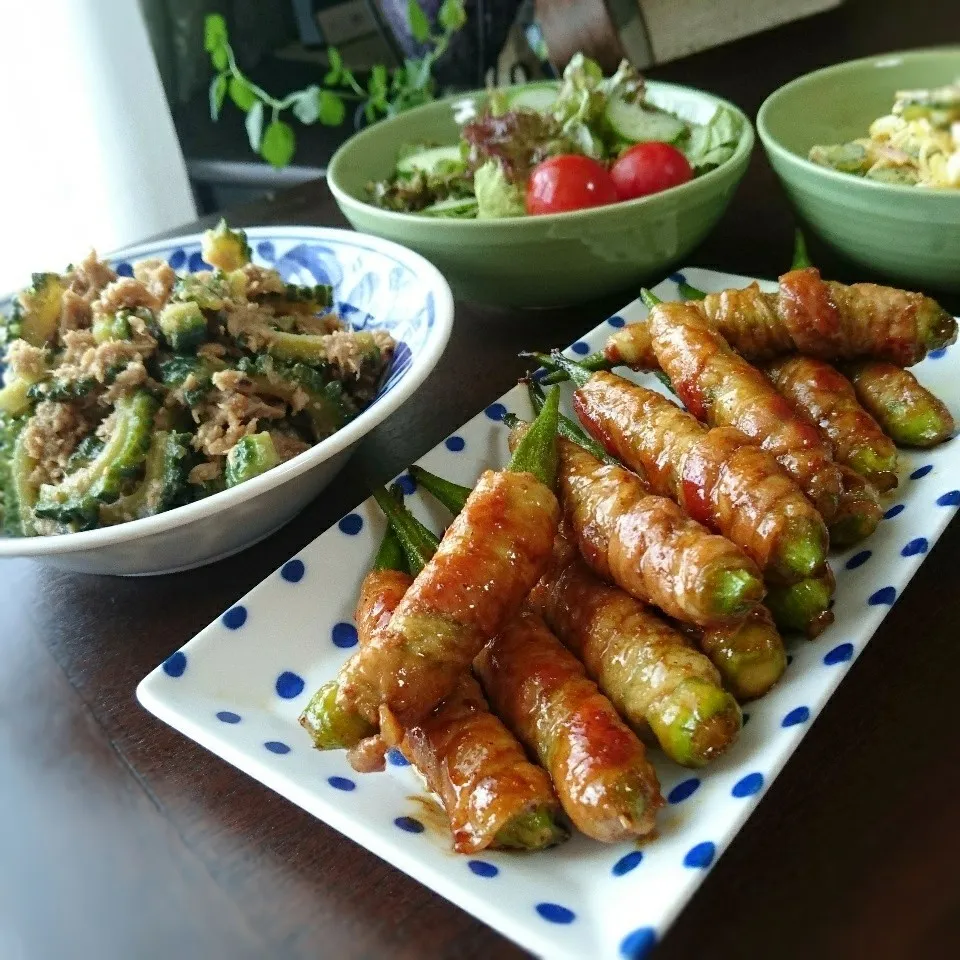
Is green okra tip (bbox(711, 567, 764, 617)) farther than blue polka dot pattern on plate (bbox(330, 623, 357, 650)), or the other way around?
blue polka dot pattern on plate (bbox(330, 623, 357, 650))

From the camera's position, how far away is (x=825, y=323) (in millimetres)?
1080

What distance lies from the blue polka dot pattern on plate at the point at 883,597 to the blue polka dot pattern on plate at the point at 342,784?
0.49 meters

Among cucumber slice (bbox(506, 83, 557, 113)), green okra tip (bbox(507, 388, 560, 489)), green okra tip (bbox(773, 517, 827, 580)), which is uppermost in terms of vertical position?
cucumber slice (bbox(506, 83, 557, 113))

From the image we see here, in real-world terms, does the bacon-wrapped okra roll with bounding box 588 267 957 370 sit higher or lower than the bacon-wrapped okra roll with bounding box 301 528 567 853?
higher

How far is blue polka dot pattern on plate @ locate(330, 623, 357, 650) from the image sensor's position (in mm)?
946

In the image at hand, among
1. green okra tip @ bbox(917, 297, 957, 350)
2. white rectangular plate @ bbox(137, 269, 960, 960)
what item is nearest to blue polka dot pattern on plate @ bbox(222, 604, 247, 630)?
white rectangular plate @ bbox(137, 269, 960, 960)

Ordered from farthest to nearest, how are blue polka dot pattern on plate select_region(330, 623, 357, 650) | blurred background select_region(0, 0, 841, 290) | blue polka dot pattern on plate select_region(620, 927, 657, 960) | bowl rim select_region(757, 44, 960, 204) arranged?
blurred background select_region(0, 0, 841, 290), bowl rim select_region(757, 44, 960, 204), blue polka dot pattern on plate select_region(330, 623, 357, 650), blue polka dot pattern on plate select_region(620, 927, 657, 960)

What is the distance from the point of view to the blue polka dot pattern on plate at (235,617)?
0.90 m

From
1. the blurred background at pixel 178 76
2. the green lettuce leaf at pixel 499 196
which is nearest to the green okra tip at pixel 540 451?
the green lettuce leaf at pixel 499 196

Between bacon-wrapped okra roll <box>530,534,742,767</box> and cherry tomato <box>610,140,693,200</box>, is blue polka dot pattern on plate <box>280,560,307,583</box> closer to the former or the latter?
bacon-wrapped okra roll <box>530,534,742,767</box>

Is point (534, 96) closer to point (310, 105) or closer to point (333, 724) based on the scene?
point (310, 105)

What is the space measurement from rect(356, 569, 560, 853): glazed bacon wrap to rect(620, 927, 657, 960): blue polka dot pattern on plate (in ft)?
0.43

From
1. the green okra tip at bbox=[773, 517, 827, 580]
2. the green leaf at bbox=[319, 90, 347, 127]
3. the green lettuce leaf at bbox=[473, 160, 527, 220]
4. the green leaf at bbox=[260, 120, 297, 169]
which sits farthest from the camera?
the green leaf at bbox=[260, 120, 297, 169]

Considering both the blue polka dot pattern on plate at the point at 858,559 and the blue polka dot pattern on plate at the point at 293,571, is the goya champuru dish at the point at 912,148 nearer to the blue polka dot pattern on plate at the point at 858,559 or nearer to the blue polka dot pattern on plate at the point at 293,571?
the blue polka dot pattern on plate at the point at 858,559
